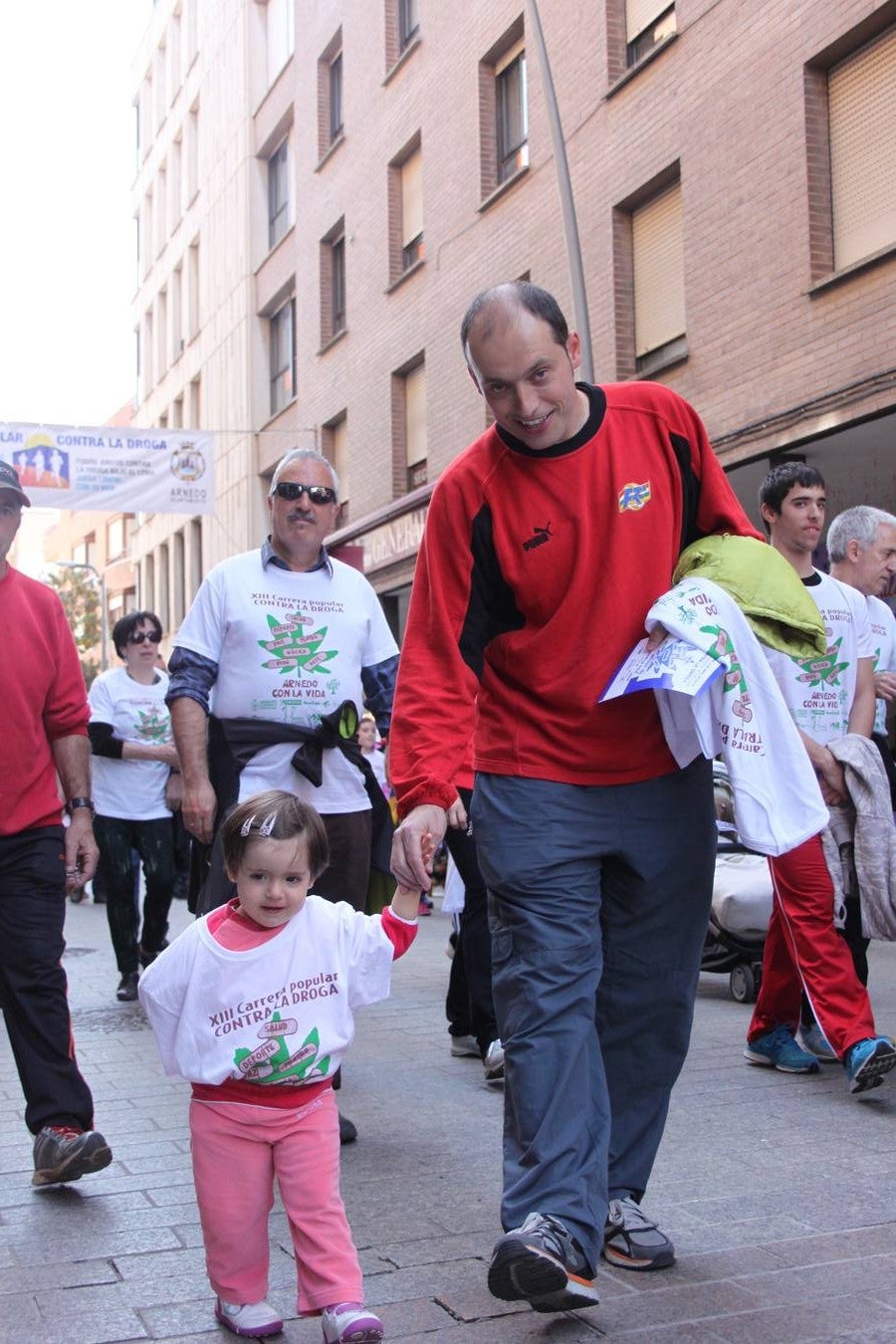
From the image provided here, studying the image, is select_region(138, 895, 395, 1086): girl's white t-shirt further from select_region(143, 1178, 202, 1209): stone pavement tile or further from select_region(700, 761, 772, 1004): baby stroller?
select_region(700, 761, 772, 1004): baby stroller

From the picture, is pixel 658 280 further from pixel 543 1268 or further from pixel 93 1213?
pixel 543 1268

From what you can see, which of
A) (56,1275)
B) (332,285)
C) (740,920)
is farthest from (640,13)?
(56,1275)

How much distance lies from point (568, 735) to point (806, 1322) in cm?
126

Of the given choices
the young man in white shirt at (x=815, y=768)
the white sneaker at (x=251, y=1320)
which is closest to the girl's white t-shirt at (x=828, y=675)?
the young man in white shirt at (x=815, y=768)

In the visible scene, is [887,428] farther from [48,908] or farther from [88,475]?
[88,475]

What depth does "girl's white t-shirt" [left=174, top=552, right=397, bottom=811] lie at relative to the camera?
5281 mm

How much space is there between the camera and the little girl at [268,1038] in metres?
3.29

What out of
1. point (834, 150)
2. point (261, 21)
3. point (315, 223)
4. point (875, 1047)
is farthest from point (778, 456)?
point (261, 21)

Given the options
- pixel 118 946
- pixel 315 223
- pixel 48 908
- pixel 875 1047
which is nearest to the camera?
pixel 48 908

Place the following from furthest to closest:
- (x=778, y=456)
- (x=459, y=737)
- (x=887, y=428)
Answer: (x=778, y=456) < (x=887, y=428) < (x=459, y=737)

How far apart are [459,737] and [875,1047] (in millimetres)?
2435

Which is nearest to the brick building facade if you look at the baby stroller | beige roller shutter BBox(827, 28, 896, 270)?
beige roller shutter BBox(827, 28, 896, 270)

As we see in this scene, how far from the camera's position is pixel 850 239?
1327cm

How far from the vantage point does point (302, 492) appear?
17.6ft
